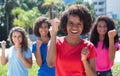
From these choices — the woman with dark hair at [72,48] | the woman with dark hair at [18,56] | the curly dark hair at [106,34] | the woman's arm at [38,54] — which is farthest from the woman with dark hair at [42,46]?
the woman with dark hair at [72,48]

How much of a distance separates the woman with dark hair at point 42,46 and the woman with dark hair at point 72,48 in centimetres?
122

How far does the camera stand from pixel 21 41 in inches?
174

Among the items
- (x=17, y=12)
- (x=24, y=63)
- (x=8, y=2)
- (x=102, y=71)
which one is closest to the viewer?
(x=102, y=71)

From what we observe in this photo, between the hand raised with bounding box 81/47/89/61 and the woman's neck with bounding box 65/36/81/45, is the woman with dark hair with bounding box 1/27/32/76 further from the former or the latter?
the hand raised with bounding box 81/47/89/61

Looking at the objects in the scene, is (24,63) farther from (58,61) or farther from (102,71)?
(58,61)

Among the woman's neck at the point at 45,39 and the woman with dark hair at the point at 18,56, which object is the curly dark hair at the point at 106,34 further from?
the woman with dark hair at the point at 18,56

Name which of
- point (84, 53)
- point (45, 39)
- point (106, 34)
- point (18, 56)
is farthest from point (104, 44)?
point (84, 53)

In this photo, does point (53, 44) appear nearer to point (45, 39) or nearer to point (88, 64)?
point (88, 64)

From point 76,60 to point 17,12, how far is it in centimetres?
3306

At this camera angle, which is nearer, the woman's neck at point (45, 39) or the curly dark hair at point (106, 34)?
the curly dark hair at point (106, 34)

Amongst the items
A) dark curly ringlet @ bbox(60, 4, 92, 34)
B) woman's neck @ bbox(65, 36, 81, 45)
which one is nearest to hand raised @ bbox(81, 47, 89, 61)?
woman's neck @ bbox(65, 36, 81, 45)

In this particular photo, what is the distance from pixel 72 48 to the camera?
2.88 m

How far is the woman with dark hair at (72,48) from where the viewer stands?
111 inches

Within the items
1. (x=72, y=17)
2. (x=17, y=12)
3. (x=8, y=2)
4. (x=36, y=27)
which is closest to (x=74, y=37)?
(x=72, y=17)
